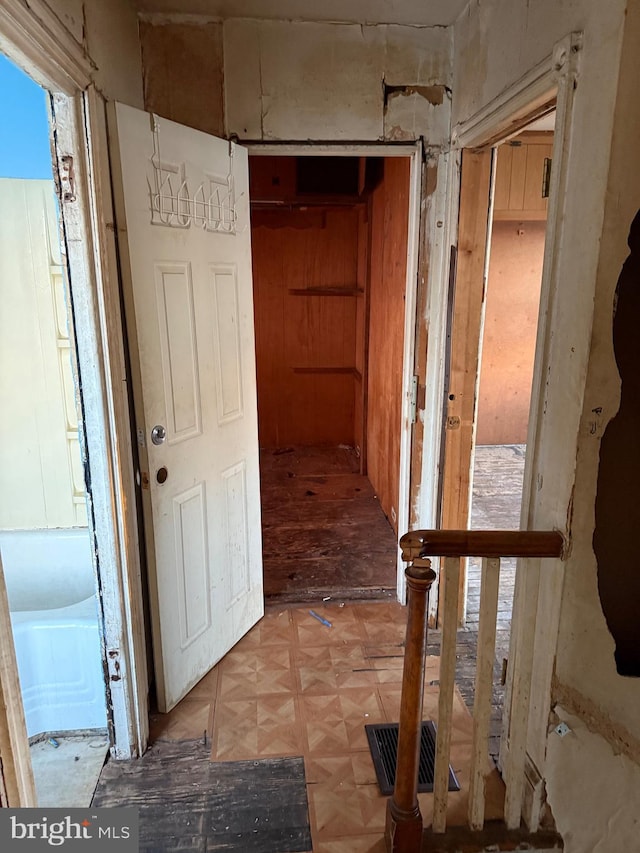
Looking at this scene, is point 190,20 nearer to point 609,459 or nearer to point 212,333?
point 212,333

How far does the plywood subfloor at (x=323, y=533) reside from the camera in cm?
302

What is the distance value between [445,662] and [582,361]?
2.75 ft

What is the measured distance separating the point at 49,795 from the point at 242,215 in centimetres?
213

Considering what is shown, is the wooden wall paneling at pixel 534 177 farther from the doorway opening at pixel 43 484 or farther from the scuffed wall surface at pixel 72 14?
the scuffed wall surface at pixel 72 14

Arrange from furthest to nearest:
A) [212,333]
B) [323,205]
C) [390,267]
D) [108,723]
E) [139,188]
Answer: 1. [323,205]
2. [390,267]
3. [212,333]
4. [108,723]
5. [139,188]

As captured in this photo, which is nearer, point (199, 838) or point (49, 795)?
point (199, 838)

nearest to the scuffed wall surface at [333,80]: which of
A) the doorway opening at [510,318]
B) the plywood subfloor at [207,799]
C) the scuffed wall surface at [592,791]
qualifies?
the doorway opening at [510,318]

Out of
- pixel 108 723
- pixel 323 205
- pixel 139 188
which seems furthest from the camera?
pixel 323 205

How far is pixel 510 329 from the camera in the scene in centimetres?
533

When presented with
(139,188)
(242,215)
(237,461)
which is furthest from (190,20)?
(237,461)

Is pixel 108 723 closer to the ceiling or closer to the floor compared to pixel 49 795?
closer to the ceiling

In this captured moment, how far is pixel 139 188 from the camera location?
5.86ft

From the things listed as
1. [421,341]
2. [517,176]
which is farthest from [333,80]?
[517,176]

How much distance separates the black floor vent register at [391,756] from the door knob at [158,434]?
1.27 m
